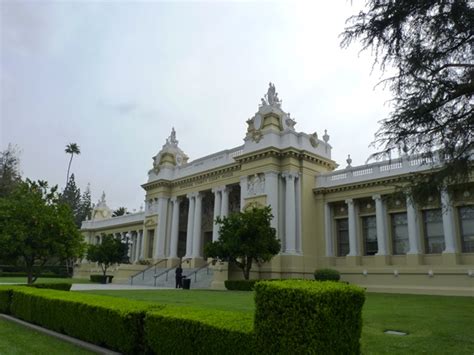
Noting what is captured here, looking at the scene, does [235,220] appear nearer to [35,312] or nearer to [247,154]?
[247,154]

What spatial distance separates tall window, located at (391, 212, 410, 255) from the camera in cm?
2622

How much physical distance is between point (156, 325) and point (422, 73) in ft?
26.0

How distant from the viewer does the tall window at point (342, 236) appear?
29.3 meters

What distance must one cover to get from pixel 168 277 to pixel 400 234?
57.4ft

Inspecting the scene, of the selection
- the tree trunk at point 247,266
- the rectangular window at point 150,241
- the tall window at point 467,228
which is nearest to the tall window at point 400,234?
the tall window at point 467,228

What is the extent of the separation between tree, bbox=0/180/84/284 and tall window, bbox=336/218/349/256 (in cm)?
1829

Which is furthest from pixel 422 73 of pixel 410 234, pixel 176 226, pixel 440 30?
pixel 176 226

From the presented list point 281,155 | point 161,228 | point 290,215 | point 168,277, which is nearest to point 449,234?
point 290,215

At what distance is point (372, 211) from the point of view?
27.9 metres

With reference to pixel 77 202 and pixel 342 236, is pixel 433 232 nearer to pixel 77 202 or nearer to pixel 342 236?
pixel 342 236

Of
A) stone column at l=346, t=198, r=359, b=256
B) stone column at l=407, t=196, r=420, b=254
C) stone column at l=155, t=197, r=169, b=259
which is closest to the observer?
stone column at l=407, t=196, r=420, b=254

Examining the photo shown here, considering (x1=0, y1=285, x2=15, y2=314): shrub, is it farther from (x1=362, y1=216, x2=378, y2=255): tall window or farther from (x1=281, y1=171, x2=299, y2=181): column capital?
(x1=362, y1=216, x2=378, y2=255): tall window

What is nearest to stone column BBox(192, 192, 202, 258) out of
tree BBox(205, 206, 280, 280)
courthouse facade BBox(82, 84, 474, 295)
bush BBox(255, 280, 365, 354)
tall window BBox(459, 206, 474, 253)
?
courthouse facade BBox(82, 84, 474, 295)

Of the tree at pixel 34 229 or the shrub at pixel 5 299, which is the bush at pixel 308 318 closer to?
the shrub at pixel 5 299
